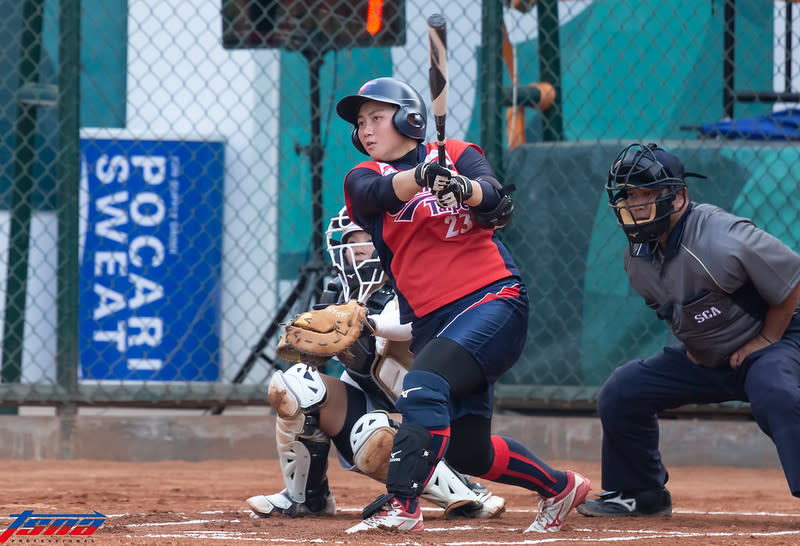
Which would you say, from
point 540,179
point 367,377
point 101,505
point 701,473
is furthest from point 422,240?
point 701,473

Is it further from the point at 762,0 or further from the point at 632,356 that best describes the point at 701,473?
the point at 762,0

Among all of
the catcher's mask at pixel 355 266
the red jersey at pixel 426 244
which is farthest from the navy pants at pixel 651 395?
the catcher's mask at pixel 355 266

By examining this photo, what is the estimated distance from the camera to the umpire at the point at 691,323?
12.1ft

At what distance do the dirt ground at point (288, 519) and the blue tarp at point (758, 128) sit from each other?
6.32ft

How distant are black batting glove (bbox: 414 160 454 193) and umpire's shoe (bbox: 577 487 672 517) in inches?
66.7

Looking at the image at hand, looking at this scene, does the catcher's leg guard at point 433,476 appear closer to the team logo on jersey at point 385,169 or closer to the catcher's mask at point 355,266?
the catcher's mask at point 355,266

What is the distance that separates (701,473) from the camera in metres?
5.88

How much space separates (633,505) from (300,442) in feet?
4.56

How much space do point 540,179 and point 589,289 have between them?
2.30 feet

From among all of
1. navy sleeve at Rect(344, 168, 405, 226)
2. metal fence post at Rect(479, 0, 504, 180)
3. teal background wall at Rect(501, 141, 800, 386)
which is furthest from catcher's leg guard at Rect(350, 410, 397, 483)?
metal fence post at Rect(479, 0, 504, 180)

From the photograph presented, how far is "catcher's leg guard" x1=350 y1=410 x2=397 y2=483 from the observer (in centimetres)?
369

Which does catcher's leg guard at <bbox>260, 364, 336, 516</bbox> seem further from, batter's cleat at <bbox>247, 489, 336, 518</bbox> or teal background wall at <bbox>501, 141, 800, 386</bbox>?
teal background wall at <bbox>501, 141, 800, 386</bbox>

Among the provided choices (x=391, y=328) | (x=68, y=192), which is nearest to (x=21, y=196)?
(x=68, y=192)

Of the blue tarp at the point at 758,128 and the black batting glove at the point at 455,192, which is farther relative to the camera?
the blue tarp at the point at 758,128
